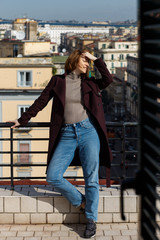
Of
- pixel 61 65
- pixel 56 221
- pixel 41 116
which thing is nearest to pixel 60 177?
pixel 56 221

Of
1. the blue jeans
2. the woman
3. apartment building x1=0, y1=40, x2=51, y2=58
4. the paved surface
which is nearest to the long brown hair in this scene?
the woman

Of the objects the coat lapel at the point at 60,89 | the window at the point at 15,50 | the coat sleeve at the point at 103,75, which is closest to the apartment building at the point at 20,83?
the window at the point at 15,50

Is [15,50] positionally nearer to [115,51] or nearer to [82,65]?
[82,65]

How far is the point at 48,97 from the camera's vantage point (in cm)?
454

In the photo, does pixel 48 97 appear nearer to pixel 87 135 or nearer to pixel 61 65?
pixel 87 135

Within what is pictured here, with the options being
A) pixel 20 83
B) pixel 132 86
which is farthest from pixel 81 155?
pixel 132 86

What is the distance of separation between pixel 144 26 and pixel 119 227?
3.22m

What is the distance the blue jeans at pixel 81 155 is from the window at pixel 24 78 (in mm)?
28648

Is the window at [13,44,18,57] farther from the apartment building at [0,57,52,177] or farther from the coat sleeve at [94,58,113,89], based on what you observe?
the coat sleeve at [94,58,113,89]

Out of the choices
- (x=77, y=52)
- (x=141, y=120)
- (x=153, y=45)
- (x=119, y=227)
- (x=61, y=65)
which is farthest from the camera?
(x=61, y=65)

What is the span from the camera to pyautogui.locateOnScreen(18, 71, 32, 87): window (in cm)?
3284

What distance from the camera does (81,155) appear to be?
4.43 meters

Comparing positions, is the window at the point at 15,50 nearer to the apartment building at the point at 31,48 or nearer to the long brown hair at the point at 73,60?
the apartment building at the point at 31,48

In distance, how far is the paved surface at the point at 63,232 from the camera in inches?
175
